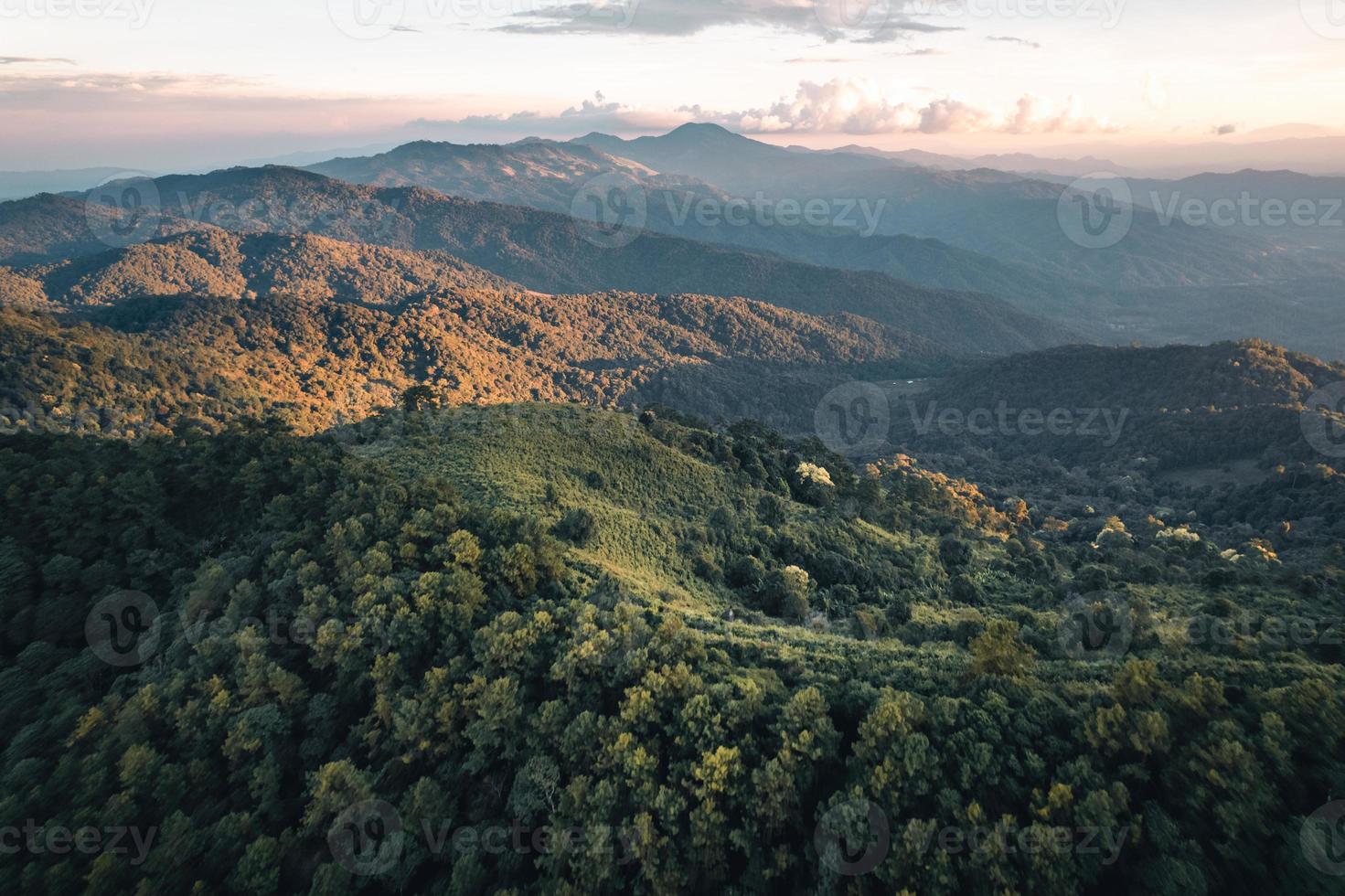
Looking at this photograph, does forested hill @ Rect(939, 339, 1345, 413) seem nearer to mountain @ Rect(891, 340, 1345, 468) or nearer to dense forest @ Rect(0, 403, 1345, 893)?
mountain @ Rect(891, 340, 1345, 468)

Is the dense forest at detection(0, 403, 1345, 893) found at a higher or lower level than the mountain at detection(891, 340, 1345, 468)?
higher

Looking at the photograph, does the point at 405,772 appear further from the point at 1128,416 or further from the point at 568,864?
the point at 1128,416

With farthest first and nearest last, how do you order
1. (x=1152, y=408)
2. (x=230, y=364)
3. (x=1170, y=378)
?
(x=1170, y=378)
(x=1152, y=408)
(x=230, y=364)

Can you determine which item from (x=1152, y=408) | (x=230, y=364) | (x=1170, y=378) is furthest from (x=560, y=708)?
(x=1170, y=378)

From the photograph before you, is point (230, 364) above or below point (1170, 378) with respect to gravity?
above

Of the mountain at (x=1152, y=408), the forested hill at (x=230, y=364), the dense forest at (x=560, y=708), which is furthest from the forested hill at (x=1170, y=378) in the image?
Answer: the forested hill at (x=230, y=364)

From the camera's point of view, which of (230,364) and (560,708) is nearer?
(560,708)

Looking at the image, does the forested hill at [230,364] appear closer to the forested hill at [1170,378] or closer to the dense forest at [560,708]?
the dense forest at [560,708]

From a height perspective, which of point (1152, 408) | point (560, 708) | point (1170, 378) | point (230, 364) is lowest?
point (1152, 408)

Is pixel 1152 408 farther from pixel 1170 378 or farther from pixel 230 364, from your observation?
pixel 230 364

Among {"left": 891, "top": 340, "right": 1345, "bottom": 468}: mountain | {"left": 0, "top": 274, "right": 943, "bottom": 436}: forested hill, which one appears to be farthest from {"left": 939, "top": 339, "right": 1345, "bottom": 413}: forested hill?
{"left": 0, "top": 274, "right": 943, "bottom": 436}: forested hill

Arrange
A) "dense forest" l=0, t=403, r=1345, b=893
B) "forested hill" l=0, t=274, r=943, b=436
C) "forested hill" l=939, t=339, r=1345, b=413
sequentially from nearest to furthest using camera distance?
1. "dense forest" l=0, t=403, r=1345, b=893
2. "forested hill" l=0, t=274, r=943, b=436
3. "forested hill" l=939, t=339, r=1345, b=413

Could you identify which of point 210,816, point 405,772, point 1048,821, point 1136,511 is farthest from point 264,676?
point 1136,511
